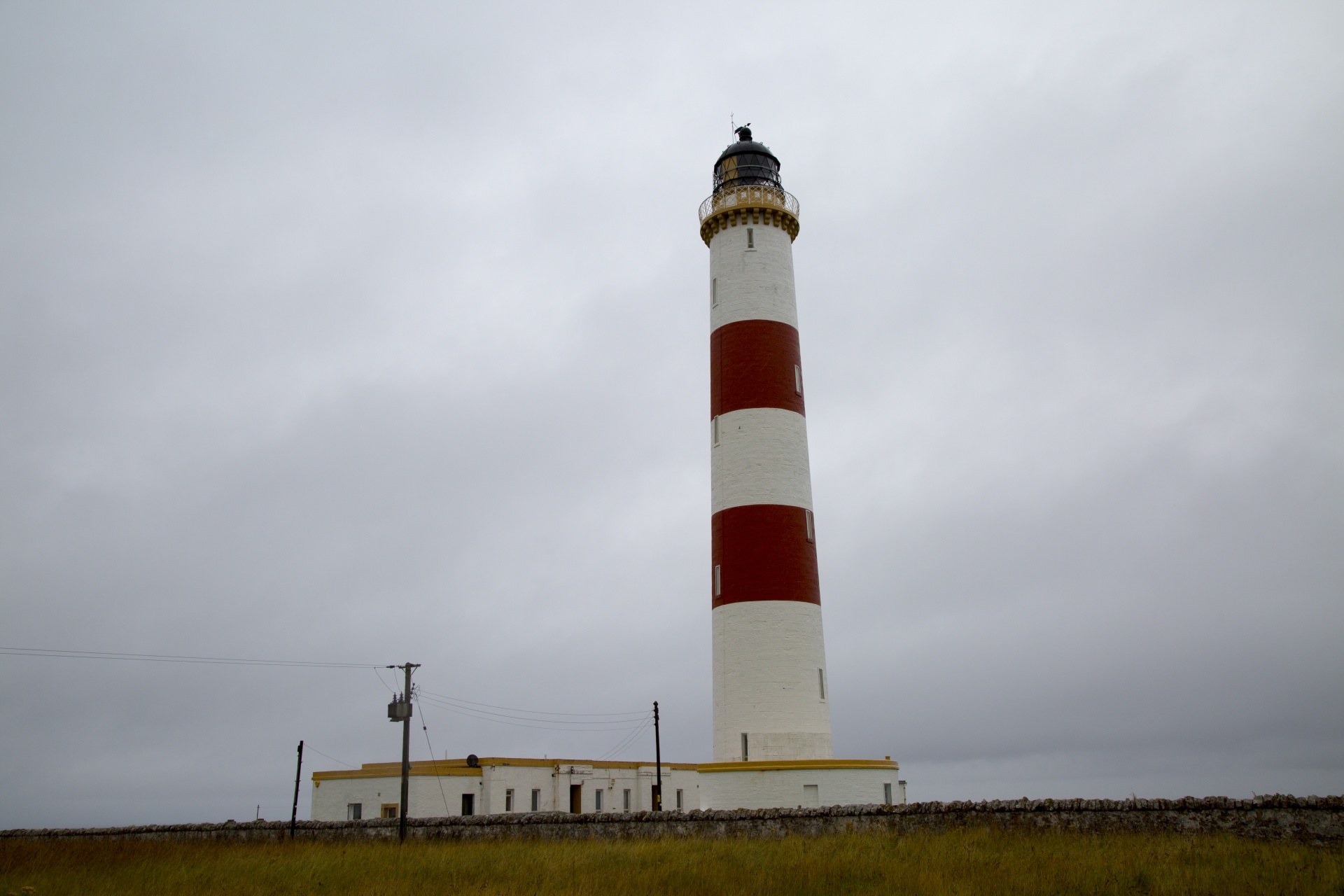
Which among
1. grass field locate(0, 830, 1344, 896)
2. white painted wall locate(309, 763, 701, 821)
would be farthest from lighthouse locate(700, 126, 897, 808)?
white painted wall locate(309, 763, 701, 821)

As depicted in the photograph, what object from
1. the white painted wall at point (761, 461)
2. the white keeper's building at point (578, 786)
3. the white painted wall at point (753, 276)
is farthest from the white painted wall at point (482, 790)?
the white painted wall at point (753, 276)

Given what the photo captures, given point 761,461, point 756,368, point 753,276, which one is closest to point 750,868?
point 761,461

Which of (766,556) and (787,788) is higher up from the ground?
(766,556)

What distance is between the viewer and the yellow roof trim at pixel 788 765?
854 inches

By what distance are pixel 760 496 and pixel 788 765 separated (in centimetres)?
638

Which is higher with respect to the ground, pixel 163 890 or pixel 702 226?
pixel 702 226

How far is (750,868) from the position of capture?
1495 cm

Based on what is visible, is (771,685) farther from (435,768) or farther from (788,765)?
(435,768)

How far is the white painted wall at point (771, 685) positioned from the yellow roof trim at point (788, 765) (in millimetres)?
431

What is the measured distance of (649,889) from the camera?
1394 cm

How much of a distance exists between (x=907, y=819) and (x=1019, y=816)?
6.31 feet

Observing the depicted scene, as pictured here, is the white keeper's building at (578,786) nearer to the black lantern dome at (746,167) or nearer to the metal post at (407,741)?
the metal post at (407,741)

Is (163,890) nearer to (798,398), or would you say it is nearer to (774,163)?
(798,398)

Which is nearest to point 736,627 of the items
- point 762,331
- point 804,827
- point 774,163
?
point 804,827
